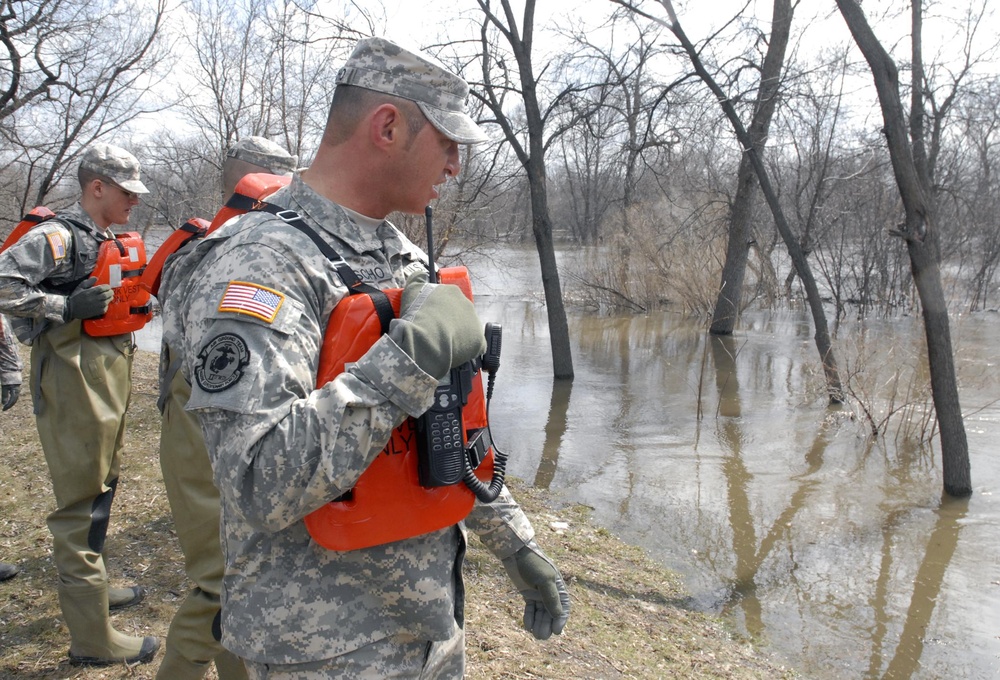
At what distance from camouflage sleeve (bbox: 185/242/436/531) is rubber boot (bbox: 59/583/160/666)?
7.30 feet

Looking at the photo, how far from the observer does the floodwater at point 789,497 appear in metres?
4.68

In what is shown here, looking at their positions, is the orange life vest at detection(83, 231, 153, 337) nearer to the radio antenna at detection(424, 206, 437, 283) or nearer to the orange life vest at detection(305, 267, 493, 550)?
the radio antenna at detection(424, 206, 437, 283)

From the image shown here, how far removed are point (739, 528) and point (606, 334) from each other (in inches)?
430

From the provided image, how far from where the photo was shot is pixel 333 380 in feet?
4.52

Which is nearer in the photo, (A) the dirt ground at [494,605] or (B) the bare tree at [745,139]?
(A) the dirt ground at [494,605]

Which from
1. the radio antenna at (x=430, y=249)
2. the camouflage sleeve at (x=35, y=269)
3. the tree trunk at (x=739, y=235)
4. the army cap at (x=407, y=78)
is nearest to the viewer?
the army cap at (x=407, y=78)

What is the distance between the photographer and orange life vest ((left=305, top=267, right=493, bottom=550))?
1436mm

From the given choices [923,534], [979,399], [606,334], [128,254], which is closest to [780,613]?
[923,534]

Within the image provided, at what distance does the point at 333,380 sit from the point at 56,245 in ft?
8.91

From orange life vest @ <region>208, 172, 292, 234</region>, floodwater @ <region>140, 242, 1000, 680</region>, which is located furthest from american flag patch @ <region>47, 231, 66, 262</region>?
floodwater @ <region>140, 242, 1000, 680</region>

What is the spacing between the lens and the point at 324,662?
155 centimetres

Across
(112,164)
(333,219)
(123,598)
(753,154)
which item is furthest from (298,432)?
(753,154)

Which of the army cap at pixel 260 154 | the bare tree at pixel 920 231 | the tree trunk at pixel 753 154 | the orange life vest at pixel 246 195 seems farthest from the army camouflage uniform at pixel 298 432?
the tree trunk at pixel 753 154

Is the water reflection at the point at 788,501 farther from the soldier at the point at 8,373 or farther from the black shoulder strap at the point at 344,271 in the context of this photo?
the soldier at the point at 8,373
